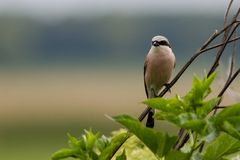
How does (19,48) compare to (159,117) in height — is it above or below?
below

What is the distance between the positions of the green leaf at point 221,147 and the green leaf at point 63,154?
0.26 m

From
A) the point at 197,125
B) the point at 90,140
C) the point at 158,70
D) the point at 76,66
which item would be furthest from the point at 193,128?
the point at 76,66

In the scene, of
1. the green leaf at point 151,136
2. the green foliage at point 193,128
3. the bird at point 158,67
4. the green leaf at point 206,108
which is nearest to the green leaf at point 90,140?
the green foliage at point 193,128

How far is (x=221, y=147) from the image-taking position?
146 centimetres

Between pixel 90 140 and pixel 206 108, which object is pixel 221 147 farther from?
pixel 90 140

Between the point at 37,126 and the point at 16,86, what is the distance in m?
4.54

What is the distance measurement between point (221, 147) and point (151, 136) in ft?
0.40

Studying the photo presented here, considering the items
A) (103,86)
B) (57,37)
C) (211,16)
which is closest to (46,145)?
(103,86)

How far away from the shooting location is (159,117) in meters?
1.50

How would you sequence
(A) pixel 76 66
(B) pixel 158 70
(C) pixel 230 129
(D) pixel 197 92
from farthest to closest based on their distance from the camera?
1. (A) pixel 76 66
2. (B) pixel 158 70
3. (D) pixel 197 92
4. (C) pixel 230 129

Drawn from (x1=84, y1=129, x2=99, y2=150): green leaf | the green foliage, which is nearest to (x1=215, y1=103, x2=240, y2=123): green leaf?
the green foliage

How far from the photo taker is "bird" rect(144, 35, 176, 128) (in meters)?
4.50

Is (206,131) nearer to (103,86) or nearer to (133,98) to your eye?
(133,98)

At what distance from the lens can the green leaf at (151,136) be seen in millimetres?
1450
